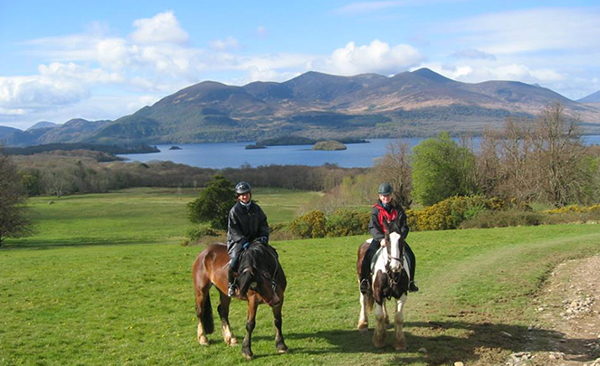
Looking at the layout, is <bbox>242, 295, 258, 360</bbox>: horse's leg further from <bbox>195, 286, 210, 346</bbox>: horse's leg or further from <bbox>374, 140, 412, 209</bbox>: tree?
<bbox>374, 140, 412, 209</bbox>: tree

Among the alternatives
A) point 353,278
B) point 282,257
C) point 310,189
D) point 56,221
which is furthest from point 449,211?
point 310,189

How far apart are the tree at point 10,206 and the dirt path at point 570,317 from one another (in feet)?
149

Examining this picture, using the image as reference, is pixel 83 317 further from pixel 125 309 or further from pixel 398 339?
pixel 398 339

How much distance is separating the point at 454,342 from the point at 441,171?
56.6m

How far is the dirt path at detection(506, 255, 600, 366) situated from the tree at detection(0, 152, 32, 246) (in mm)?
45469

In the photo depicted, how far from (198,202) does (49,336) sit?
44.4m

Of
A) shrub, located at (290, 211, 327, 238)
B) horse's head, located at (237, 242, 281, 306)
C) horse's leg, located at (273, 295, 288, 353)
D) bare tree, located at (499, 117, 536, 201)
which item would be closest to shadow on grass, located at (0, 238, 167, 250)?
shrub, located at (290, 211, 327, 238)

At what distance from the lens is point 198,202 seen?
55.7m

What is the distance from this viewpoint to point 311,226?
3919 cm

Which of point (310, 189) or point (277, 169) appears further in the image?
point (277, 169)

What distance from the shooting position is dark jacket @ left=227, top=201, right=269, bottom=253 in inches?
372

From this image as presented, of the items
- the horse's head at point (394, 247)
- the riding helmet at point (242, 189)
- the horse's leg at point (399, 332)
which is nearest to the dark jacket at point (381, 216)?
the horse's head at point (394, 247)

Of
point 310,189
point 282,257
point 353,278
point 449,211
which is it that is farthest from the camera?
point 310,189

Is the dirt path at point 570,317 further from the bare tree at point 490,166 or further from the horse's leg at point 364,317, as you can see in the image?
the bare tree at point 490,166
